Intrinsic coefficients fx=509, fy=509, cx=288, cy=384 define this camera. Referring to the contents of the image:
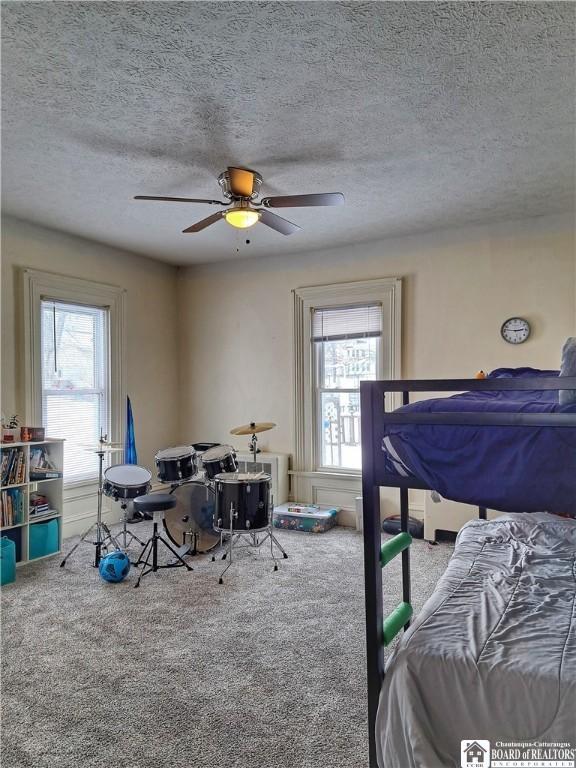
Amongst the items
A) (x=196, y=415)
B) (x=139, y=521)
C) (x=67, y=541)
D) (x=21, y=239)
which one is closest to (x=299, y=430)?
(x=196, y=415)

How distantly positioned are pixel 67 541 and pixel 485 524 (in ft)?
11.9

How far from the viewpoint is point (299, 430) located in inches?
217

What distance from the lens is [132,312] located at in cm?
554

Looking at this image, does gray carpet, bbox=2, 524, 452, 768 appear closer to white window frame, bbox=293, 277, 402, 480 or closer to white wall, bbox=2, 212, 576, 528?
white window frame, bbox=293, 277, 402, 480

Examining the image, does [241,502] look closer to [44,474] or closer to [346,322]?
[44,474]

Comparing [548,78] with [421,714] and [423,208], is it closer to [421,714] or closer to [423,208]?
[423,208]

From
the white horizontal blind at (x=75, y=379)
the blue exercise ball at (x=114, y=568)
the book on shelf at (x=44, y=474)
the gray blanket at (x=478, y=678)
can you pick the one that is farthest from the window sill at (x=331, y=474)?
the gray blanket at (x=478, y=678)

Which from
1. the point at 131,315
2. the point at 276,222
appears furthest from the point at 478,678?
the point at 131,315

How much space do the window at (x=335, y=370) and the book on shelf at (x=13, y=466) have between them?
2.66 m

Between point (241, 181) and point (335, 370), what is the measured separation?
2.78m

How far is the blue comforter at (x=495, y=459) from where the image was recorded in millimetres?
1531

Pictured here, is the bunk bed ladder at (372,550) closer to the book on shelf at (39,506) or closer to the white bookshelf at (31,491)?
the white bookshelf at (31,491)

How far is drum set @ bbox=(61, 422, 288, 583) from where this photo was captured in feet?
12.5

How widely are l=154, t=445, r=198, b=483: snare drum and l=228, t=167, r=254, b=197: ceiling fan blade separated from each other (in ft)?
6.99
